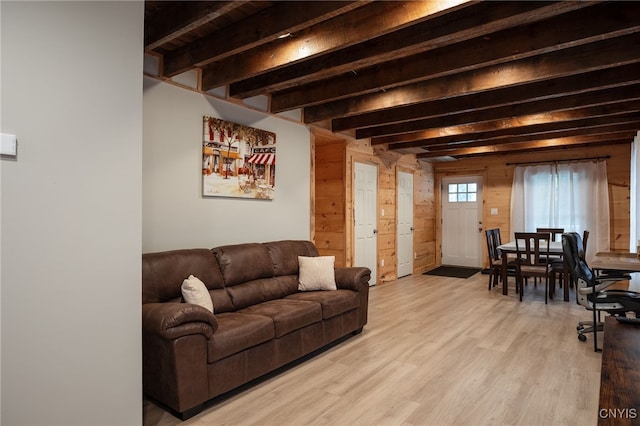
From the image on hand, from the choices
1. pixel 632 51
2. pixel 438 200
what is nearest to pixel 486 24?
pixel 632 51

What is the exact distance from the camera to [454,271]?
25.6 ft

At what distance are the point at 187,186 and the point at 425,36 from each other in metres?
2.37

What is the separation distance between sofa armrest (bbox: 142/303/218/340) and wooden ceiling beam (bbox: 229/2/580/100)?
2207mm

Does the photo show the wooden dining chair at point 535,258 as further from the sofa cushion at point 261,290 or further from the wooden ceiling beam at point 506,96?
the sofa cushion at point 261,290

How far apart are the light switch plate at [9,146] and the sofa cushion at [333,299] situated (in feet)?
7.54

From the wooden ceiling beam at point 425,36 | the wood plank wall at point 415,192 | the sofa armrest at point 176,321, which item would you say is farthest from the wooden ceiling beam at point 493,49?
the sofa armrest at point 176,321

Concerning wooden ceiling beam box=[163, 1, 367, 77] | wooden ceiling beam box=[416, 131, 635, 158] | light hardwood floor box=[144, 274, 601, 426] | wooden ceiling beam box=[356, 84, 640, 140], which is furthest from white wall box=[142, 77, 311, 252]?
wooden ceiling beam box=[416, 131, 635, 158]

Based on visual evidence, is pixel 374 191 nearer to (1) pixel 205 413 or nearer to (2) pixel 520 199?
(2) pixel 520 199

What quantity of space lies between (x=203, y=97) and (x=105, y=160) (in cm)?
191

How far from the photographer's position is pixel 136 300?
2.04 metres

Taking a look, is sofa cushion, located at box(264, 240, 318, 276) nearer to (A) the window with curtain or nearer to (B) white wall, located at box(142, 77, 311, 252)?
(B) white wall, located at box(142, 77, 311, 252)

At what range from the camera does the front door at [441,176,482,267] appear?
26.7 feet

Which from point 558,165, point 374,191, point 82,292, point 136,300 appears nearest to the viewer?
point 82,292

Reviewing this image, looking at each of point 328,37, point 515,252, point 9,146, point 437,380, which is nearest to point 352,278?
point 437,380
